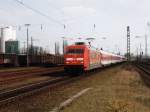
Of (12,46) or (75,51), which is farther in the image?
(12,46)

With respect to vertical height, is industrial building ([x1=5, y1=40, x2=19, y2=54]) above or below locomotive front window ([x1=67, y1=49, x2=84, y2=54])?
above

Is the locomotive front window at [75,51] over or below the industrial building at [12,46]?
below

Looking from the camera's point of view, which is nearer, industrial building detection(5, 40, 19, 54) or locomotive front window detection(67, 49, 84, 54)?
Result: locomotive front window detection(67, 49, 84, 54)

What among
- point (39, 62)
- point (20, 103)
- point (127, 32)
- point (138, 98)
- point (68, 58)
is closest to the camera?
point (20, 103)

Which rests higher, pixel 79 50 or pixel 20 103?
pixel 79 50

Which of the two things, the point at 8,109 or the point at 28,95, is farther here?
the point at 28,95

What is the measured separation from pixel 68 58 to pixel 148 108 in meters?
20.3

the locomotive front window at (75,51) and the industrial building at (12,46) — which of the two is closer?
the locomotive front window at (75,51)

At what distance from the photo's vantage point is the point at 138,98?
14.5 metres

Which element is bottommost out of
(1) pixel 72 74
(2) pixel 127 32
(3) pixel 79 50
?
(1) pixel 72 74

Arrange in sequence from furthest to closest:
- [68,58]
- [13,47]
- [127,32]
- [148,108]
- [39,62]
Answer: [13,47] → [127,32] → [39,62] → [68,58] → [148,108]

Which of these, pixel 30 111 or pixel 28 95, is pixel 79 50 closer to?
pixel 28 95

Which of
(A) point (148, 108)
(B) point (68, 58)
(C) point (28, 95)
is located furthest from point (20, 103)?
(B) point (68, 58)

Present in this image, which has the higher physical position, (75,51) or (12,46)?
(12,46)
